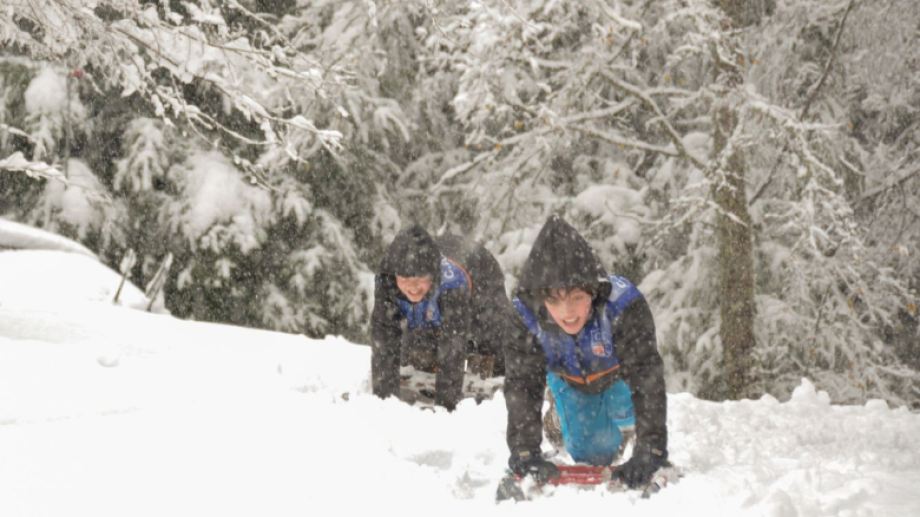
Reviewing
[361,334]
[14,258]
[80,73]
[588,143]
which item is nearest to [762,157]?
[588,143]

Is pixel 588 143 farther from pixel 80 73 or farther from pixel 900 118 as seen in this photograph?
pixel 80 73

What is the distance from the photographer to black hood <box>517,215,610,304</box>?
327 cm

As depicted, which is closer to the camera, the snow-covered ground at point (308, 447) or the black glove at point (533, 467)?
the snow-covered ground at point (308, 447)

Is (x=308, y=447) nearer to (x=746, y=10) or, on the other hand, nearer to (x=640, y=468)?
(x=640, y=468)

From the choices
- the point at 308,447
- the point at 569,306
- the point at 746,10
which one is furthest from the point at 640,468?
the point at 746,10

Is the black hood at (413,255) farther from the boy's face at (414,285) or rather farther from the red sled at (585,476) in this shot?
the red sled at (585,476)

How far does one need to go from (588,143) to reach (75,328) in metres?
8.18

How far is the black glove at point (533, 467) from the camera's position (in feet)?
10.8

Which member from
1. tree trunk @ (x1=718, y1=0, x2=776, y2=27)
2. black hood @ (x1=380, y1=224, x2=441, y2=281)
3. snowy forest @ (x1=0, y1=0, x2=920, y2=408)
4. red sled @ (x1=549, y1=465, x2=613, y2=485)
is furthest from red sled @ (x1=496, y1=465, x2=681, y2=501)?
tree trunk @ (x1=718, y1=0, x2=776, y2=27)

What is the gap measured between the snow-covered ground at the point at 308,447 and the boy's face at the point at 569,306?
2.09 feet

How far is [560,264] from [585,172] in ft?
32.8

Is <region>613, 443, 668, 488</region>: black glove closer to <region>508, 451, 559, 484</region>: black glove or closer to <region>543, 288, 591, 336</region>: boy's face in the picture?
<region>508, 451, 559, 484</region>: black glove

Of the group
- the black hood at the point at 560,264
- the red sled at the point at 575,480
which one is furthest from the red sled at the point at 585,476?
the black hood at the point at 560,264

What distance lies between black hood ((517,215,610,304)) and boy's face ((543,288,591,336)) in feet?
0.17
